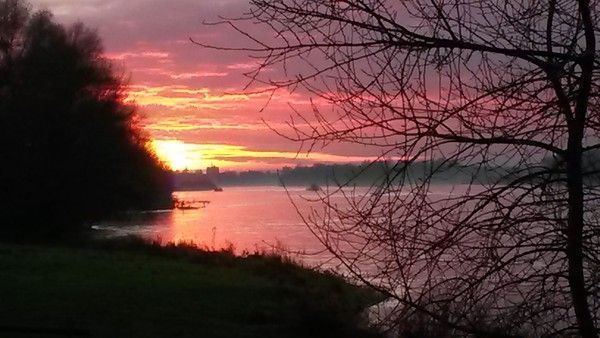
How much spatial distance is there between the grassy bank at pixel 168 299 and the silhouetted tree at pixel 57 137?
15935 millimetres

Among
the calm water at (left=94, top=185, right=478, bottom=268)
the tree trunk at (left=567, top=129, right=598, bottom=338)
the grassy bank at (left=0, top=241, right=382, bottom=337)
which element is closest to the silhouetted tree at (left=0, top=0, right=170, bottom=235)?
the calm water at (left=94, top=185, right=478, bottom=268)

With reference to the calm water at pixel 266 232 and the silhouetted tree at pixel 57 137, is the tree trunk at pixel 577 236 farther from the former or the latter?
the silhouetted tree at pixel 57 137

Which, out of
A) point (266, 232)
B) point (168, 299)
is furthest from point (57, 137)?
point (168, 299)

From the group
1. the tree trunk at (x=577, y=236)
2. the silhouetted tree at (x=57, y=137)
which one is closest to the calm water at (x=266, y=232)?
the tree trunk at (x=577, y=236)

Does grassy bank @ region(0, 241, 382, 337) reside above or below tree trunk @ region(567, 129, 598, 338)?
below

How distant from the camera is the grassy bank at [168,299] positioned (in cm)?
1315

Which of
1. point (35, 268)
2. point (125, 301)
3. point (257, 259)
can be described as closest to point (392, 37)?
point (125, 301)

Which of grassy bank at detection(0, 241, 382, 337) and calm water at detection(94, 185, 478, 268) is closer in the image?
calm water at detection(94, 185, 478, 268)

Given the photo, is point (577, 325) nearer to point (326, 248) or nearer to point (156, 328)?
point (326, 248)

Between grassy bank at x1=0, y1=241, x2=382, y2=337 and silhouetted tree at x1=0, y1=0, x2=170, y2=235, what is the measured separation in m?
15.9

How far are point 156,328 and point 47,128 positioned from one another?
105 ft

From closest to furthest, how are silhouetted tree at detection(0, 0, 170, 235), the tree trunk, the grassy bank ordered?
the tree trunk < the grassy bank < silhouetted tree at detection(0, 0, 170, 235)

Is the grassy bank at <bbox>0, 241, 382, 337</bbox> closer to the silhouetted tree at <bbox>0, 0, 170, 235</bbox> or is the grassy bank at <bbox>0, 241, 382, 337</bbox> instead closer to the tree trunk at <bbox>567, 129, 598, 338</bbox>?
the tree trunk at <bbox>567, 129, 598, 338</bbox>

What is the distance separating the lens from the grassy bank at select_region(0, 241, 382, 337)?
1315 centimetres
